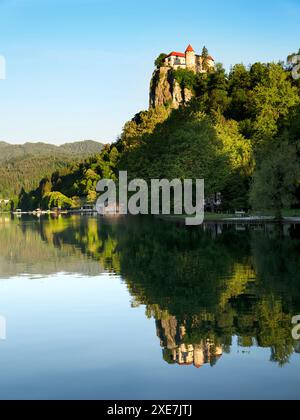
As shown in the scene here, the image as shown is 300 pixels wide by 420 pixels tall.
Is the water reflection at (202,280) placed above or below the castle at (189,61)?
below

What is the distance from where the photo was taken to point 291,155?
59281 millimetres

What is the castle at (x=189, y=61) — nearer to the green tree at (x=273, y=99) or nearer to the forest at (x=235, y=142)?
the forest at (x=235, y=142)

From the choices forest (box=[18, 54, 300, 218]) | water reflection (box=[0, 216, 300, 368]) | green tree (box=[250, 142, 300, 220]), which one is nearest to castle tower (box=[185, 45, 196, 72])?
forest (box=[18, 54, 300, 218])

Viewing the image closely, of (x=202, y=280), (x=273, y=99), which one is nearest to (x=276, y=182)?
(x=202, y=280)

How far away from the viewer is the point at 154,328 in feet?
51.7

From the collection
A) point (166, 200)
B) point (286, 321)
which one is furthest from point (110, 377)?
point (166, 200)

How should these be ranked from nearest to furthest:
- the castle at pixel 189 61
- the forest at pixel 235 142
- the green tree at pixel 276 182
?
the green tree at pixel 276 182 < the forest at pixel 235 142 < the castle at pixel 189 61

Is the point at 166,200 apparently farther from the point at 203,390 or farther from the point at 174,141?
the point at 203,390

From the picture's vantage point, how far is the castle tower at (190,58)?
7662 inches

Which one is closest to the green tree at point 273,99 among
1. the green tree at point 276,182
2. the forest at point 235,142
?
the forest at point 235,142

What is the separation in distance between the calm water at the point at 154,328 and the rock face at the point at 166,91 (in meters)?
147

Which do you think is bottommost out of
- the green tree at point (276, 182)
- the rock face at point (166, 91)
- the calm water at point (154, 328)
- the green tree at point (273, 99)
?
the calm water at point (154, 328)

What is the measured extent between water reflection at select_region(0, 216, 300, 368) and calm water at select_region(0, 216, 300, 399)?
5cm

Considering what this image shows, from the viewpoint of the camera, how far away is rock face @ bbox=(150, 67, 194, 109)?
175750mm
